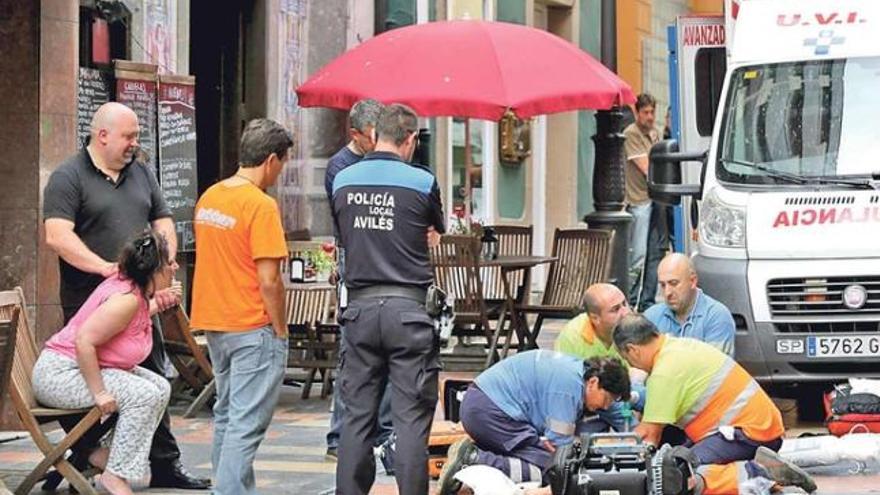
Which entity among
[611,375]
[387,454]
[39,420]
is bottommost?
[387,454]

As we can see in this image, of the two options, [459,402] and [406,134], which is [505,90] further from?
[406,134]

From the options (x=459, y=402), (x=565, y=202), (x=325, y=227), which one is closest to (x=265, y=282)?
(x=459, y=402)

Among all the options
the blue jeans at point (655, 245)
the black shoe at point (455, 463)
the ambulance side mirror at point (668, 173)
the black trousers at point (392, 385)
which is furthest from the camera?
the blue jeans at point (655, 245)

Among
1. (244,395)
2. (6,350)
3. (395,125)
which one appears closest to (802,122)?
(395,125)

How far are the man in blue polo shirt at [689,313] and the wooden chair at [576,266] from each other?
160 inches

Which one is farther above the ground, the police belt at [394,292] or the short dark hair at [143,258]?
the short dark hair at [143,258]

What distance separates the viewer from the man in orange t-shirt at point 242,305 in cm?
814

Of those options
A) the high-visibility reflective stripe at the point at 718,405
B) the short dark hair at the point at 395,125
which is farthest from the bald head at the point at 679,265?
the short dark hair at the point at 395,125

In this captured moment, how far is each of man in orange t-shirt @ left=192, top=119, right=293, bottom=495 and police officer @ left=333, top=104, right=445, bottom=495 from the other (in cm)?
33

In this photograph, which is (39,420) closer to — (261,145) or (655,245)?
(261,145)

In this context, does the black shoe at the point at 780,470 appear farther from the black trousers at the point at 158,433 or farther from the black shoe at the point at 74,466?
the black shoe at the point at 74,466

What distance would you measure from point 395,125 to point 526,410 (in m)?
1.52

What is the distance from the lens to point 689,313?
10.3 meters

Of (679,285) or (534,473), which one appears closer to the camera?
(534,473)
